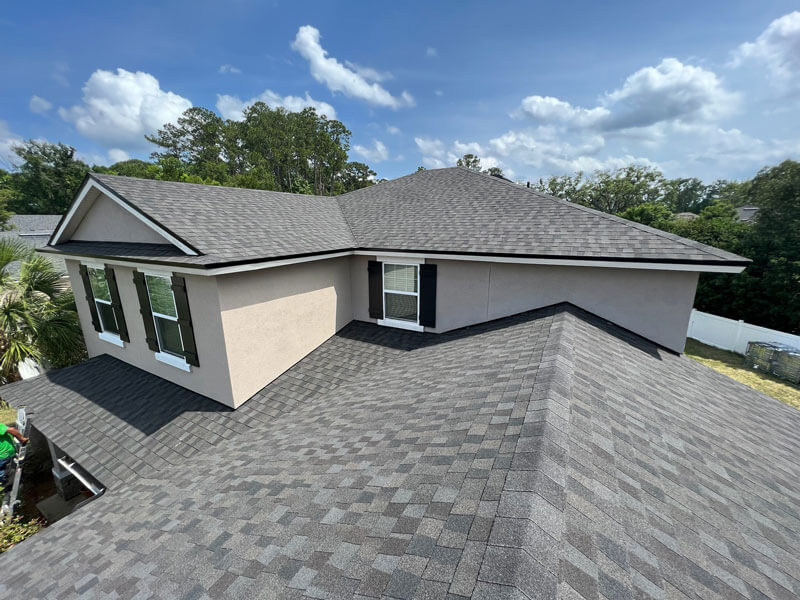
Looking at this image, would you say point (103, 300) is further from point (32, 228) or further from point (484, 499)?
point (32, 228)

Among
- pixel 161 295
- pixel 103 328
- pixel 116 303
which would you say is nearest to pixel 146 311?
pixel 161 295

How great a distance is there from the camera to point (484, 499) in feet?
6.74

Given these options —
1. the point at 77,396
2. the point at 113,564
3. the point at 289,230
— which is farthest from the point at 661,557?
the point at 77,396

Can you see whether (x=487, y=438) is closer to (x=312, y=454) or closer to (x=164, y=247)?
(x=312, y=454)

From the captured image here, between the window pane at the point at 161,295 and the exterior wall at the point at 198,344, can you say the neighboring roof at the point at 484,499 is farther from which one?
the window pane at the point at 161,295

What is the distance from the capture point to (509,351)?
5.11 meters

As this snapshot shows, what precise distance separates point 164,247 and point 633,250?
894 cm

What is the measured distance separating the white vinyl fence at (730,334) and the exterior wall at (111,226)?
857 inches

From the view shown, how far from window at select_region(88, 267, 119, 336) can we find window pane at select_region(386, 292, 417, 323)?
7.00m

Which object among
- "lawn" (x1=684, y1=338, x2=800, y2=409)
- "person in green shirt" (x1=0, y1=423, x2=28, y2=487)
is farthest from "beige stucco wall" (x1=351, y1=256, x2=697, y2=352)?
"lawn" (x1=684, y1=338, x2=800, y2=409)

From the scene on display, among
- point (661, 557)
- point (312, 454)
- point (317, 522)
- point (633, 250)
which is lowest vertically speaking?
point (312, 454)

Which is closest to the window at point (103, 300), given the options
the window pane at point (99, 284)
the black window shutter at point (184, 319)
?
the window pane at point (99, 284)

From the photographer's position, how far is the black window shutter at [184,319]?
19.9 ft

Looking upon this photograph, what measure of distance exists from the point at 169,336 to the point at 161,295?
3.08 ft
